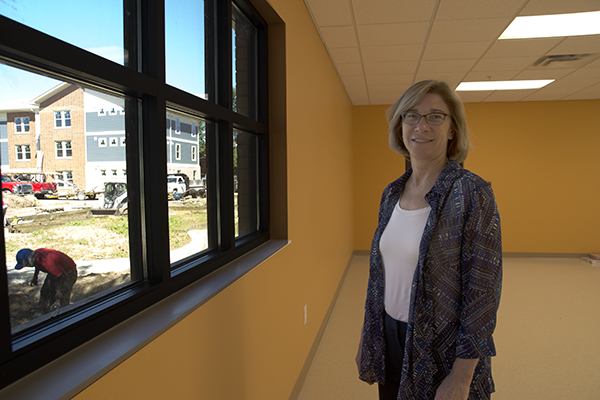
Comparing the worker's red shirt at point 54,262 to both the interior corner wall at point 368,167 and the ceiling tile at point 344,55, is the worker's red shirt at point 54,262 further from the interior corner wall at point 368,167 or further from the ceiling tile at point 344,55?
the interior corner wall at point 368,167

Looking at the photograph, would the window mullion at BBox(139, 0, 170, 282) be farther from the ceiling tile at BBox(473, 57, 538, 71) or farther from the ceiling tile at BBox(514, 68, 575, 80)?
the ceiling tile at BBox(514, 68, 575, 80)

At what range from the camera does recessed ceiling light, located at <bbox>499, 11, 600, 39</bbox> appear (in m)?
3.15

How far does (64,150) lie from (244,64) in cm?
133

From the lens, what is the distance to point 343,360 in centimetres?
308

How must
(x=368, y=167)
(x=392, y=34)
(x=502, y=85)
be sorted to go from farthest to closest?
(x=368, y=167) → (x=502, y=85) → (x=392, y=34)

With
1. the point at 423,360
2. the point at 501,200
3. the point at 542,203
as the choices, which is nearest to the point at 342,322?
the point at 423,360

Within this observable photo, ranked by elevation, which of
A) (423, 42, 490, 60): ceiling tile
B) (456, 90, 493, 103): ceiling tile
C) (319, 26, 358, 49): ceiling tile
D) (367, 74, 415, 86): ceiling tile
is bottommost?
(423, 42, 490, 60): ceiling tile

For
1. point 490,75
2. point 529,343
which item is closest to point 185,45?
point 529,343

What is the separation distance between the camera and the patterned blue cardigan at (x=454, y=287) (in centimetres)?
111

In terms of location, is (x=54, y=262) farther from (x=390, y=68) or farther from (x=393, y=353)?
(x=390, y=68)

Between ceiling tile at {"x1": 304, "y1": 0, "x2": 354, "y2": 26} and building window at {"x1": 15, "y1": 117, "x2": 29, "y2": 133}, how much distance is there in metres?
2.47

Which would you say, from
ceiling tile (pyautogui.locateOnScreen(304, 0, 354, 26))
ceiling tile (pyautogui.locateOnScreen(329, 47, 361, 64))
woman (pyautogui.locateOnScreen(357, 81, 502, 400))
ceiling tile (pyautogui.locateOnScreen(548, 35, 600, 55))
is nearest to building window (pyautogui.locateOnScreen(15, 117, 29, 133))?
woman (pyautogui.locateOnScreen(357, 81, 502, 400))

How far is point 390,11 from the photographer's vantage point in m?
2.97

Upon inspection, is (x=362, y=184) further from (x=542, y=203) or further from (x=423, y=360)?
(x=423, y=360)
